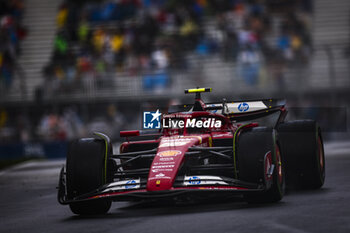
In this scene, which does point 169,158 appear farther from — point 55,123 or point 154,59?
point 154,59

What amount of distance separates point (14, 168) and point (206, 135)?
1133 centimetres

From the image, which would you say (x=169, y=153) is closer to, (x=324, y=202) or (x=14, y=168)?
(x=324, y=202)

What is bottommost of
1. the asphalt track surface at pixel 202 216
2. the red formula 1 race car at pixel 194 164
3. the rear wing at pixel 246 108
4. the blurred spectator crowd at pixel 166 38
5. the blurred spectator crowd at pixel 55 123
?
the blurred spectator crowd at pixel 55 123

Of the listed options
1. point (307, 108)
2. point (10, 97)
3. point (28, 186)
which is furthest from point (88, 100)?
point (28, 186)

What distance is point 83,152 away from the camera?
25.5 feet

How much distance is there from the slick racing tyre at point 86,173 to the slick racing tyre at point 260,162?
151 cm

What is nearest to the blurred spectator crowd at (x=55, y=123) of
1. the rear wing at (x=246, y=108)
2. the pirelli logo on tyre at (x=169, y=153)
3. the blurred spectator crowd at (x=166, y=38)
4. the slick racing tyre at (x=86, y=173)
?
the blurred spectator crowd at (x=166, y=38)

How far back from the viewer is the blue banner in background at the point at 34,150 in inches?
915

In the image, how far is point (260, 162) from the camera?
7.27 m

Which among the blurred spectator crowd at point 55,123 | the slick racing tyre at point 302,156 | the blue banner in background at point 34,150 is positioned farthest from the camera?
the blue banner in background at point 34,150

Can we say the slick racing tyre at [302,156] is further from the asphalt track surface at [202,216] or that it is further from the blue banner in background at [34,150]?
the blue banner in background at [34,150]

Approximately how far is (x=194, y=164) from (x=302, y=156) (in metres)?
1.61

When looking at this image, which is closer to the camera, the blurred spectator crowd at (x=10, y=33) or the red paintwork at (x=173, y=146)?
the red paintwork at (x=173, y=146)

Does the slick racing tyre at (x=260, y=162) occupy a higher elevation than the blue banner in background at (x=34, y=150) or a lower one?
higher
